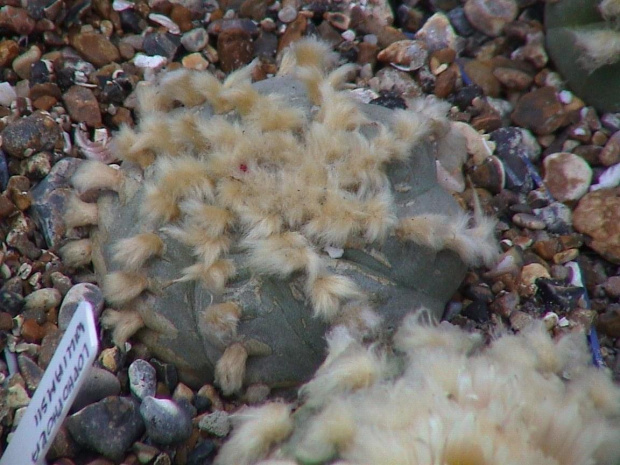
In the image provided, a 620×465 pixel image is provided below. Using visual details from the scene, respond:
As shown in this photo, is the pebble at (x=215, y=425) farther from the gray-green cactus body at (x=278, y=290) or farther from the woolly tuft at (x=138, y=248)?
the woolly tuft at (x=138, y=248)

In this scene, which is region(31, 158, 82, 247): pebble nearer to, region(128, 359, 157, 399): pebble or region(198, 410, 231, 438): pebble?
region(128, 359, 157, 399): pebble

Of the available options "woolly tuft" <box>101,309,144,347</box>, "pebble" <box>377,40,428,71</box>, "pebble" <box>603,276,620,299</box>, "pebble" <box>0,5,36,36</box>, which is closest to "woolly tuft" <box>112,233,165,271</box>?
"woolly tuft" <box>101,309,144,347</box>

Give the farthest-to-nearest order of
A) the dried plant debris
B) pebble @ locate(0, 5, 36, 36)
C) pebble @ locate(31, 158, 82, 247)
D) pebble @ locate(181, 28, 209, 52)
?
1. pebble @ locate(181, 28, 209, 52)
2. pebble @ locate(0, 5, 36, 36)
3. pebble @ locate(31, 158, 82, 247)
4. the dried plant debris

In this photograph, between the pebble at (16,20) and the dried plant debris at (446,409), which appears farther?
the pebble at (16,20)

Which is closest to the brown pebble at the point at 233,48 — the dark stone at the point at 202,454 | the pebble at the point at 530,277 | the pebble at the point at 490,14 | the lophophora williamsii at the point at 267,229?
the lophophora williamsii at the point at 267,229

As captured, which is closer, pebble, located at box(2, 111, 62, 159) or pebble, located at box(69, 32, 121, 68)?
pebble, located at box(2, 111, 62, 159)

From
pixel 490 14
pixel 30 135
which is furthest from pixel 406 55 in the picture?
pixel 30 135

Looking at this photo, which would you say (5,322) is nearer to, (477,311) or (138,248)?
(138,248)
